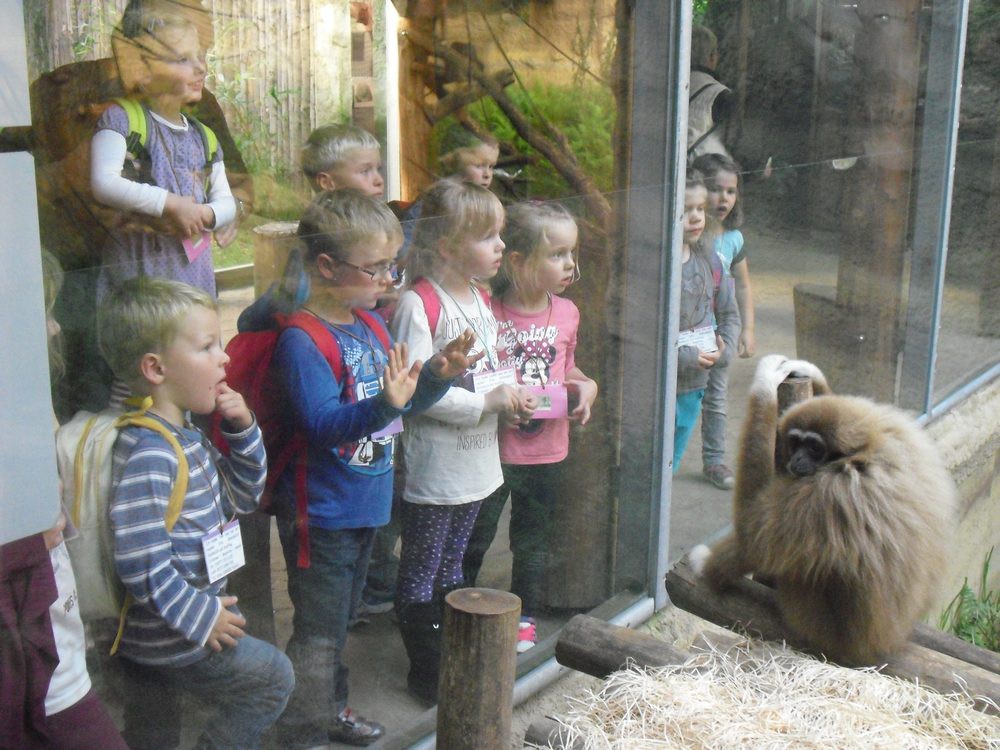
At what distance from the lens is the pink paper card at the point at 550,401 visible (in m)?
3.51

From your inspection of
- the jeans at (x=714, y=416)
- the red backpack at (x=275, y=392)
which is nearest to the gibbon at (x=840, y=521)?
the jeans at (x=714, y=416)

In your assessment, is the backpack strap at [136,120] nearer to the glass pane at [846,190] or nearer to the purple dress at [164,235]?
the purple dress at [164,235]

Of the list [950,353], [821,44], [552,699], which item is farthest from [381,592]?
[950,353]

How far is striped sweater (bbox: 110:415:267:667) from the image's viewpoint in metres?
2.18

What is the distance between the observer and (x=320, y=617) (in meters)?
2.79

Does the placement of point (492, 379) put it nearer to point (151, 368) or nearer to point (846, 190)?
point (151, 368)

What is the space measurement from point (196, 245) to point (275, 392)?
43 cm

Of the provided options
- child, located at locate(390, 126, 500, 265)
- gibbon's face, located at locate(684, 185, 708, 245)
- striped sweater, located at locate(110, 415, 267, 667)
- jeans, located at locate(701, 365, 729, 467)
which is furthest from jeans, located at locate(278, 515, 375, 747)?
jeans, located at locate(701, 365, 729, 467)

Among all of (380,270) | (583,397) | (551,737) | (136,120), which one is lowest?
(551,737)

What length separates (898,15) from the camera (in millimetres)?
5621

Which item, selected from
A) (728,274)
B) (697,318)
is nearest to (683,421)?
(697,318)

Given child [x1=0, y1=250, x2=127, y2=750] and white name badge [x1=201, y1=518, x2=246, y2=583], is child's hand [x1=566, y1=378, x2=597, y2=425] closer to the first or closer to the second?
white name badge [x1=201, y1=518, x2=246, y2=583]

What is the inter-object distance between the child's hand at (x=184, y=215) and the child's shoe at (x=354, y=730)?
146 centimetres

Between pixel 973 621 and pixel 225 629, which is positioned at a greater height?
pixel 225 629
